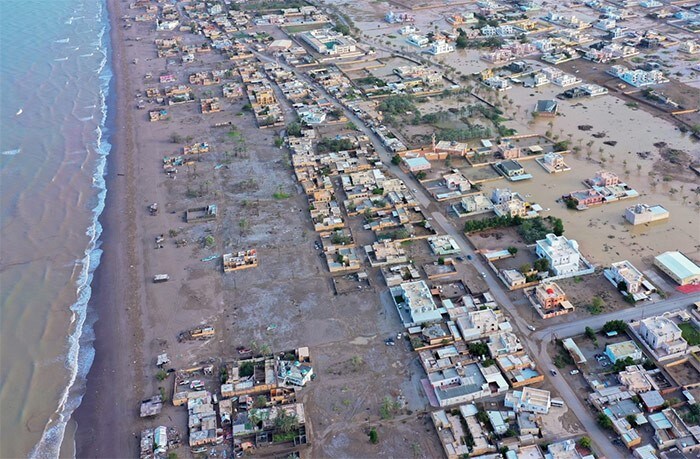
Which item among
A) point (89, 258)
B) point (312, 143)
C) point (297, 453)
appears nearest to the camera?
A: point (297, 453)

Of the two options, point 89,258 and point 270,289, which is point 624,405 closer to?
point 270,289

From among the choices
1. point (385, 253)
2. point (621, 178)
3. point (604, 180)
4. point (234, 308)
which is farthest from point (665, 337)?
point (234, 308)

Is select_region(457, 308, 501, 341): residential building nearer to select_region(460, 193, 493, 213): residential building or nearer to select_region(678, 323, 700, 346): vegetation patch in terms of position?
select_region(678, 323, 700, 346): vegetation patch

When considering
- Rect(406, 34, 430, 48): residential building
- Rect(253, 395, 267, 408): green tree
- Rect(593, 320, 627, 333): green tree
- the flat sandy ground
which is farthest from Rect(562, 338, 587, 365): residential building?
→ Rect(406, 34, 430, 48): residential building

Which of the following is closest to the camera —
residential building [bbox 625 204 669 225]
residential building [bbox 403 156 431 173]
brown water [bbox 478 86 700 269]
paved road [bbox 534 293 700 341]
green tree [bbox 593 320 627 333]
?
green tree [bbox 593 320 627 333]

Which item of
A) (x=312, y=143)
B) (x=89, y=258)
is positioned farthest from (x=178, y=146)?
(x=89, y=258)

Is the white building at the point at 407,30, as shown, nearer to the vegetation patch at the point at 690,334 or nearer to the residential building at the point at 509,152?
the residential building at the point at 509,152
